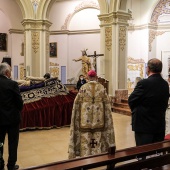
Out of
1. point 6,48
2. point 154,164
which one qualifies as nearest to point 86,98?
point 154,164

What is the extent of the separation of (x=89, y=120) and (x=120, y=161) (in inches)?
80.4

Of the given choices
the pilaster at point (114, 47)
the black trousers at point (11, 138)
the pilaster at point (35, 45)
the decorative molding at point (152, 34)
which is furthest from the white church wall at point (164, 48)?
the black trousers at point (11, 138)

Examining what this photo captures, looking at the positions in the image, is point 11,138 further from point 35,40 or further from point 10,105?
point 35,40

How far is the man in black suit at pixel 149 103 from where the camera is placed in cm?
341

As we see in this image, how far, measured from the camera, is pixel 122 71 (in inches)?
487

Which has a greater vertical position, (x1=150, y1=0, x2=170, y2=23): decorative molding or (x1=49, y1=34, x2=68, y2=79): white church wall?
(x1=150, y1=0, x2=170, y2=23): decorative molding

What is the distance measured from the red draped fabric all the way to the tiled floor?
0.72ft

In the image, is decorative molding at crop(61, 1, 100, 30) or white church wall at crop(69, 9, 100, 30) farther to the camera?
white church wall at crop(69, 9, 100, 30)

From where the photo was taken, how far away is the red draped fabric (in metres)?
7.62

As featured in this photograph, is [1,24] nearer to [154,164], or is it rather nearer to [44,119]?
[44,119]

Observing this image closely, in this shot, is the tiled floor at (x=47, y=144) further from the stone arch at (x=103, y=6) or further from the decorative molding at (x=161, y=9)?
the decorative molding at (x=161, y=9)

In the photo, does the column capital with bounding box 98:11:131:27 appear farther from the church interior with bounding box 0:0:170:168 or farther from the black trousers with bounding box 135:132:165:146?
the black trousers with bounding box 135:132:165:146

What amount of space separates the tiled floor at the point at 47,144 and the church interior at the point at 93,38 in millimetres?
2352

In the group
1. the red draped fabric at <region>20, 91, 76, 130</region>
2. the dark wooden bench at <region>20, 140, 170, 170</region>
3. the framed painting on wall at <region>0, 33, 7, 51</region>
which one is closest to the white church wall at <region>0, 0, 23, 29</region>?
the framed painting on wall at <region>0, 33, 7, 51</region>
